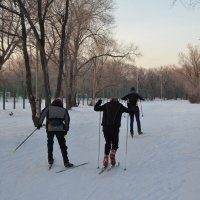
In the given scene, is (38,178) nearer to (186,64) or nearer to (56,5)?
(56,5)

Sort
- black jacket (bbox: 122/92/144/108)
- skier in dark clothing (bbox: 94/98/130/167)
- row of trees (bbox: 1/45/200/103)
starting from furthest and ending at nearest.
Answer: row of trees (bbox: 1/45/200/103) → black jacket (bbox: 122/92/144/108) → skier in dark clothing (bbox: 94/98/130/167)

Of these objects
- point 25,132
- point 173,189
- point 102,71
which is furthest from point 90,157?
point 102,71

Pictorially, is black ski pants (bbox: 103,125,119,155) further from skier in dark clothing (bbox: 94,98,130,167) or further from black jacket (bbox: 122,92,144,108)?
black jacket (bbox: 122,92,144,108)

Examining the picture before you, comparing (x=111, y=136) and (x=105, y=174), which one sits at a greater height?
(x=111, y=136)

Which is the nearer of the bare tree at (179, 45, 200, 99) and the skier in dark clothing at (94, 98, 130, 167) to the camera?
the skier in dark clothing at (94, 98, 130, 167)

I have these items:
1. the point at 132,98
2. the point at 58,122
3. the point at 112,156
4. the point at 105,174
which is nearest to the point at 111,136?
the point at 112,156

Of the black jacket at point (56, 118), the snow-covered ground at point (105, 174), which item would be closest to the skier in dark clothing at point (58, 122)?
the black jacket at point (56, 118)

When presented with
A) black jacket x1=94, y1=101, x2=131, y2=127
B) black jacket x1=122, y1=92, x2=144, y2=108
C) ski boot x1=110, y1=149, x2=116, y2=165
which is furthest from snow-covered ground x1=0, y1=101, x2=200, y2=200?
black jacket x1=122, y1=92, x2=144, y2=108

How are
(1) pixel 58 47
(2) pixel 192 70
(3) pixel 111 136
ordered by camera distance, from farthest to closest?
(2) pixel 192 70
(1) pixel 58 47
(3) pixel 111 136

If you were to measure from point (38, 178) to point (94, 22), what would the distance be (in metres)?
27.5

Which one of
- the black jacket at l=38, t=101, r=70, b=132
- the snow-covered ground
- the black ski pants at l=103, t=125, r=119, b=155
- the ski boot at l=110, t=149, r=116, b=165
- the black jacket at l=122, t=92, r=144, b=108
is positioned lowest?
the snow-covered ground

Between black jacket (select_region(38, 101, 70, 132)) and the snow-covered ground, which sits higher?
black jacket (select_region(38, 101, 70, 132))

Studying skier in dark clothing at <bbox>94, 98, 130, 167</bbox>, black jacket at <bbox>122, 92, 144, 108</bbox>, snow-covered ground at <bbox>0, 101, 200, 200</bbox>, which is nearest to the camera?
snow-covered ground at <bbox>0, 101, 200, 200</bbox>

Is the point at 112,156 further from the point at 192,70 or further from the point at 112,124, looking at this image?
the point at 192,70
